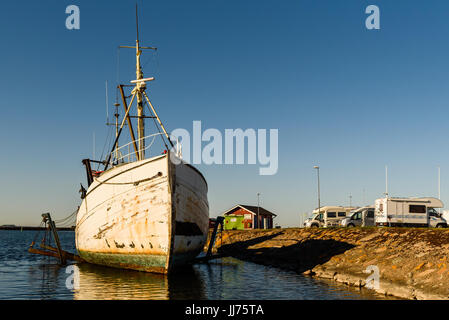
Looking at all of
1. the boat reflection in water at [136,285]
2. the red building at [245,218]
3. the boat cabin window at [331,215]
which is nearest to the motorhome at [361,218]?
the boat cabin window at [331,215]

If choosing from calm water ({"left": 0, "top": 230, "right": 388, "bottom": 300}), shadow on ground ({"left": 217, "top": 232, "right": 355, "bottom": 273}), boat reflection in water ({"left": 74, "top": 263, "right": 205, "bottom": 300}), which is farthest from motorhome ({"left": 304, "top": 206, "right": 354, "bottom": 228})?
boat reflection in water ({"left": 74, "top": 263, "right": 205, "bottom": 300})

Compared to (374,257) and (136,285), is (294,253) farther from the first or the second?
(136,285)

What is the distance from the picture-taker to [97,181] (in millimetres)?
25266

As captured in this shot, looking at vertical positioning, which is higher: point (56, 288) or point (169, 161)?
point (169, 161)

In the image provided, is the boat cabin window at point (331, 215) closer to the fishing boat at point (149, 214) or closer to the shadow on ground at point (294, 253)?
the shadow on ground at point (294, 253)

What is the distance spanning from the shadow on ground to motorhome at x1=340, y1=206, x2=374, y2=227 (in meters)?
8.57

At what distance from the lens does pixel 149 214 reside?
2108cm

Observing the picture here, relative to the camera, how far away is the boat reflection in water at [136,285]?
16906mm

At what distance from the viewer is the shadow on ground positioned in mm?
26891

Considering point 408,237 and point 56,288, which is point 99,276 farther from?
point 408,237

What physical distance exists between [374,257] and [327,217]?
92.5 ft

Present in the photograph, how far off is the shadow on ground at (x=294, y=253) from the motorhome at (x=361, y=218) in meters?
8.57
